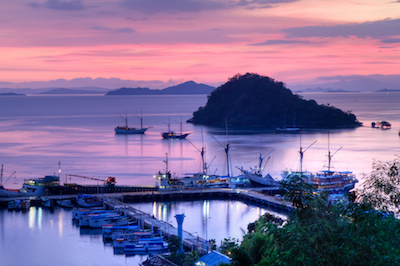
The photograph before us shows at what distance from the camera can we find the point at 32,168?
50688 millimetres

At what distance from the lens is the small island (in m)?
105

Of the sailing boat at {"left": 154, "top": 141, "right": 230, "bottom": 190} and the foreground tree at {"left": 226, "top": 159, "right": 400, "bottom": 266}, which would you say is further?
the sailing boat at {"left": 154, "top": 141, "right": 230, "bottom": 190}

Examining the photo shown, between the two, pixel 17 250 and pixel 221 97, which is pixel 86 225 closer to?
pixel 17 250

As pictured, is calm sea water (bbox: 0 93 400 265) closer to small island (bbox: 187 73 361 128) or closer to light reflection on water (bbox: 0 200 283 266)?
light reflection on water (bbox: 0 200 283 266)

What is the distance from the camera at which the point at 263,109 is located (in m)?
111

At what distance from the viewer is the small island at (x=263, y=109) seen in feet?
345

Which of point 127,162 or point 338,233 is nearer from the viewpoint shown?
point 338,233

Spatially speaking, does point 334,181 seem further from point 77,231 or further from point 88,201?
point 77,231

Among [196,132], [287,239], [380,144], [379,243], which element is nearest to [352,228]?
[379,243]

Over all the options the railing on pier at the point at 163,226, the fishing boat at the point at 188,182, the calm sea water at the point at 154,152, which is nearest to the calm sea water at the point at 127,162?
the calm sea water at the point at 154,152

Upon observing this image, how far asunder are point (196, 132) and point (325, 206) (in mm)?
82976

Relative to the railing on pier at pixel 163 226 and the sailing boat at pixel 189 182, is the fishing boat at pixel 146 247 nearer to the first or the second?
the railing on pier at pixel 163 226

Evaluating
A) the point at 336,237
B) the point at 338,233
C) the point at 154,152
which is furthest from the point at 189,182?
the point at 336,237

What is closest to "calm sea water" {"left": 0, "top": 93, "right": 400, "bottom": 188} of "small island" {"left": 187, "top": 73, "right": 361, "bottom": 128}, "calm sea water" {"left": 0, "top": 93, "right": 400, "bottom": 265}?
"calm sea water" {"left": 0, "top": 93, "right": 400, "bottom": 265}
